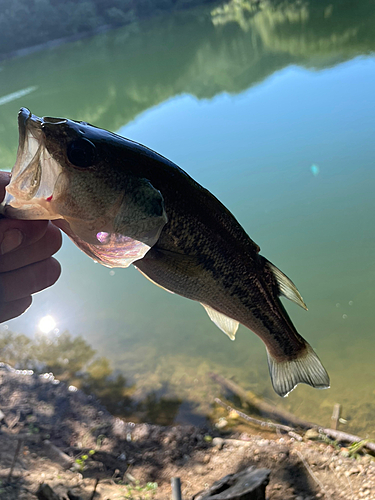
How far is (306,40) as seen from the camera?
22797 millimetres

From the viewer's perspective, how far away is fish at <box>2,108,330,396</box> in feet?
4.39

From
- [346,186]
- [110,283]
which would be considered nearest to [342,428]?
→ [110,283]

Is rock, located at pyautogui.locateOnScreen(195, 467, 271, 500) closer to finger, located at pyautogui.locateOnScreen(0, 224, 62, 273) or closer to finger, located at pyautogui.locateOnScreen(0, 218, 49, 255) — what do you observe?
finger, located at pyautogui.locateOnScreen(0, 224, 62, 273)

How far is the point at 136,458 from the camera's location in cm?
358

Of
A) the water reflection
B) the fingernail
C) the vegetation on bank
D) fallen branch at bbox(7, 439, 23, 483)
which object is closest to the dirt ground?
fallen branch at bbox(7, 439, 23, 483)

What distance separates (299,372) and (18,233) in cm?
142

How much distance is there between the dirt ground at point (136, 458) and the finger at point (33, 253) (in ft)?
6.34

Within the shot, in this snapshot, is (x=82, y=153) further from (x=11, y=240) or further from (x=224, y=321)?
(x=224, y=321)

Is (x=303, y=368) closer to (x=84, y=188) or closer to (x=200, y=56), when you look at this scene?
(x=84, y=188)

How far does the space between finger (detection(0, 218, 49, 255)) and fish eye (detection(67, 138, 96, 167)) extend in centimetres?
40

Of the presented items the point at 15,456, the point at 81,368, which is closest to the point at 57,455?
the point at 15,456

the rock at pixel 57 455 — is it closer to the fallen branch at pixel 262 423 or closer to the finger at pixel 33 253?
the fallen branch at pixel 262 423

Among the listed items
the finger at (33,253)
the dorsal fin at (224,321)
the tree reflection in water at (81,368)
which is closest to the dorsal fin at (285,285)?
the dorsal fin at (224,321)

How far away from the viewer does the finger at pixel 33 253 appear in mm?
1745
